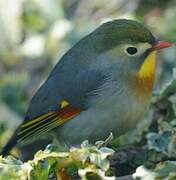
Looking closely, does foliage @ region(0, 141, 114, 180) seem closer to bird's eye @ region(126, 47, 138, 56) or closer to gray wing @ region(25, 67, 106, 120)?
gray wing @ region(25, 67, 106, 120)

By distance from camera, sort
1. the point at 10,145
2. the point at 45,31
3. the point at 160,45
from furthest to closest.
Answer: the point at 45,31 < the point at 10,145 < the point at 160,45

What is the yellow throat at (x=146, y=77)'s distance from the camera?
473 cm

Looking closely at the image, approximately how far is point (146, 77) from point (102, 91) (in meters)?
0.30

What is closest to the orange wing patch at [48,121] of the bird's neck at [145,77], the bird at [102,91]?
the bird at [102,91]

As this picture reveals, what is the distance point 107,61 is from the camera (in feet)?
15.8

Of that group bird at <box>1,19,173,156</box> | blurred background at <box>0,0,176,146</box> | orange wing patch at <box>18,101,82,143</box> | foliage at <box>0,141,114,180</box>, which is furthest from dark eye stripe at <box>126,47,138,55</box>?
foliage at <box>0,141,114,180</box>

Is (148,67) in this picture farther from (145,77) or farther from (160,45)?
(160,45)

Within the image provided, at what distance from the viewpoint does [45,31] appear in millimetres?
6246

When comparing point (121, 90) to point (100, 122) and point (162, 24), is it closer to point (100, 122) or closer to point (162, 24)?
point (100, 122)

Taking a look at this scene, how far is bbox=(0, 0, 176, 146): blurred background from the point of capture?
569 cm

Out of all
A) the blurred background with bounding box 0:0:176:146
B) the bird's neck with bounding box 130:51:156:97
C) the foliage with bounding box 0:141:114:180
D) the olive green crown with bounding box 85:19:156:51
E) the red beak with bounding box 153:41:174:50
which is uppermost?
the blurred background with bounding box 0:0:176:146

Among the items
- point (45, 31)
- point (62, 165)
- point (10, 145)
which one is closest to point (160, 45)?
point (10, 145)

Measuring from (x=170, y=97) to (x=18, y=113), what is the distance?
1472 millimetres

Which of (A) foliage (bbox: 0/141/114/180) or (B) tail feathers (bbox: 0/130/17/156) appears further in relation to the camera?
(B) tail feathers (bbox: 0/130/17/156)
